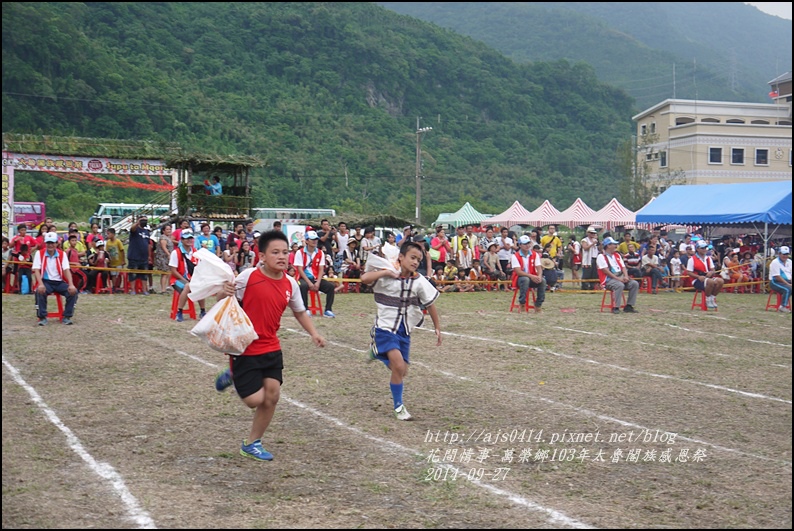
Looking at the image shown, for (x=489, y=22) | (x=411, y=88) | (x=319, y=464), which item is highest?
(x=489, y=22)

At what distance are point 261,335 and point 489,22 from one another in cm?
15962

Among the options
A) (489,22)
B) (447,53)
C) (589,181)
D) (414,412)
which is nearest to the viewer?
(414,412)

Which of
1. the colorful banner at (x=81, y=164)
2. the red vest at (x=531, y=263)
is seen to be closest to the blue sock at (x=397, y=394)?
the red vest at (x=531, y=263)

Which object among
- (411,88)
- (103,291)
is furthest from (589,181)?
(103,291)

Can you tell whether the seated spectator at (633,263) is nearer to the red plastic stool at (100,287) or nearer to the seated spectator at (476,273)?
the seated spectator at (476,273)

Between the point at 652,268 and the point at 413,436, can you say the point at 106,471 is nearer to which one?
the point at 413,436

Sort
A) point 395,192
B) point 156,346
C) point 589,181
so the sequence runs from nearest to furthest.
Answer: point 156,346 → point 395,192 → point 589,181

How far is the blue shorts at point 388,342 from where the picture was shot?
821 cm

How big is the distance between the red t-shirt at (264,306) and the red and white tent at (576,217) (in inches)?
1080

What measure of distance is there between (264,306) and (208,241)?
556 inches

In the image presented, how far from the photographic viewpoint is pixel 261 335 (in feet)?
21.8

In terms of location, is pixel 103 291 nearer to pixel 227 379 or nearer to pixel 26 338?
pixel 26 338

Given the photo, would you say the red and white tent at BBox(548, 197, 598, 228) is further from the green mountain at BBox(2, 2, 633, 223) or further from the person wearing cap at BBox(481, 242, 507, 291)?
the green mountain at BBox(2, 2, 633, 223)

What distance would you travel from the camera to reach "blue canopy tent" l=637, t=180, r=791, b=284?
2471cm
